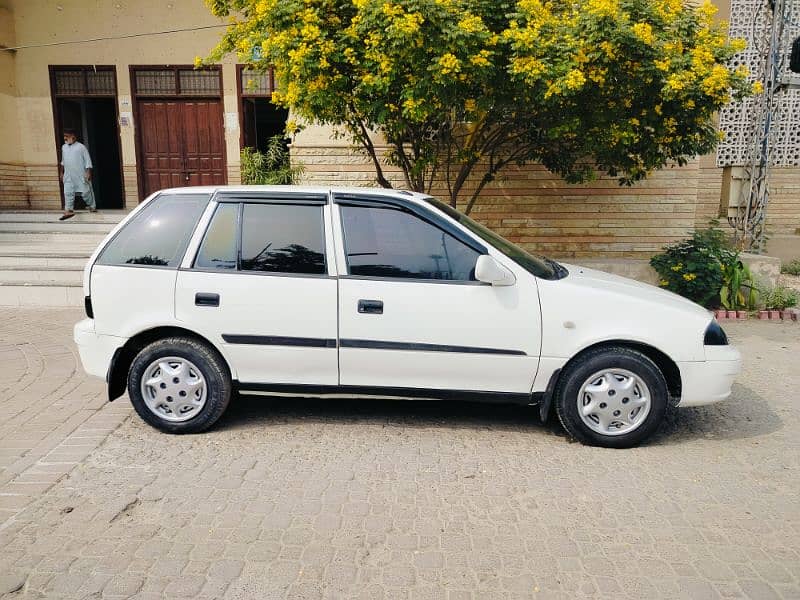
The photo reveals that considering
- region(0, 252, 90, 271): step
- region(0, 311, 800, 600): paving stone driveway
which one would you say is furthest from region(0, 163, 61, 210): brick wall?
region(0, 311, 800, 600): paving stone driveway

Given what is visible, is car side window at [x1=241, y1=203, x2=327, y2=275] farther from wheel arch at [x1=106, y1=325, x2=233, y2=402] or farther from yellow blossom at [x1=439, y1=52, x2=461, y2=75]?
yellow blossom at [x1=439, y1=52, x2=461, y2=75]

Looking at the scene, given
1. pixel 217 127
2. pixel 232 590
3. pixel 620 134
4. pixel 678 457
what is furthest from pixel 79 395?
pixel 217 127

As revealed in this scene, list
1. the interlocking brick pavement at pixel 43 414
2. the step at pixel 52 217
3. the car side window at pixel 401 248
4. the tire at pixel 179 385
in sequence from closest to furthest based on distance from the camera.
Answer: the interlocking brick pavement at pixel 43 414
the car side window at pixel 401 248
the tire at pixel 179 385
the step at pixel 52 217

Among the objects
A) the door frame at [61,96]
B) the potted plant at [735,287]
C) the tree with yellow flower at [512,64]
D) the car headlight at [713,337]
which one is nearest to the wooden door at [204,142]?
the door frame at [61,96]

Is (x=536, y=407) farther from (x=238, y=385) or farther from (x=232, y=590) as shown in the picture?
(x=232, y=590)

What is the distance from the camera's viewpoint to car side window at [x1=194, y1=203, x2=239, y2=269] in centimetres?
455

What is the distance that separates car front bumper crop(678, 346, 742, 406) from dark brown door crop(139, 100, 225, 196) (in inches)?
423

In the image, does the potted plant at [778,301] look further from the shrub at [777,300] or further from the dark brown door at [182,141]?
the dark brown door at [182,141]

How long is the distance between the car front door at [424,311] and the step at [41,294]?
659 cm

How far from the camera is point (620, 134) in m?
7.21

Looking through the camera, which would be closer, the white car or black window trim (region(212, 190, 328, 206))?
the white car

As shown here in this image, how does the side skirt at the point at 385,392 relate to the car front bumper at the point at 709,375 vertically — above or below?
below

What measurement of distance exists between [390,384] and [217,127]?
32.9ft

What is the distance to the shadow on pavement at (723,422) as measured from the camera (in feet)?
15.4
